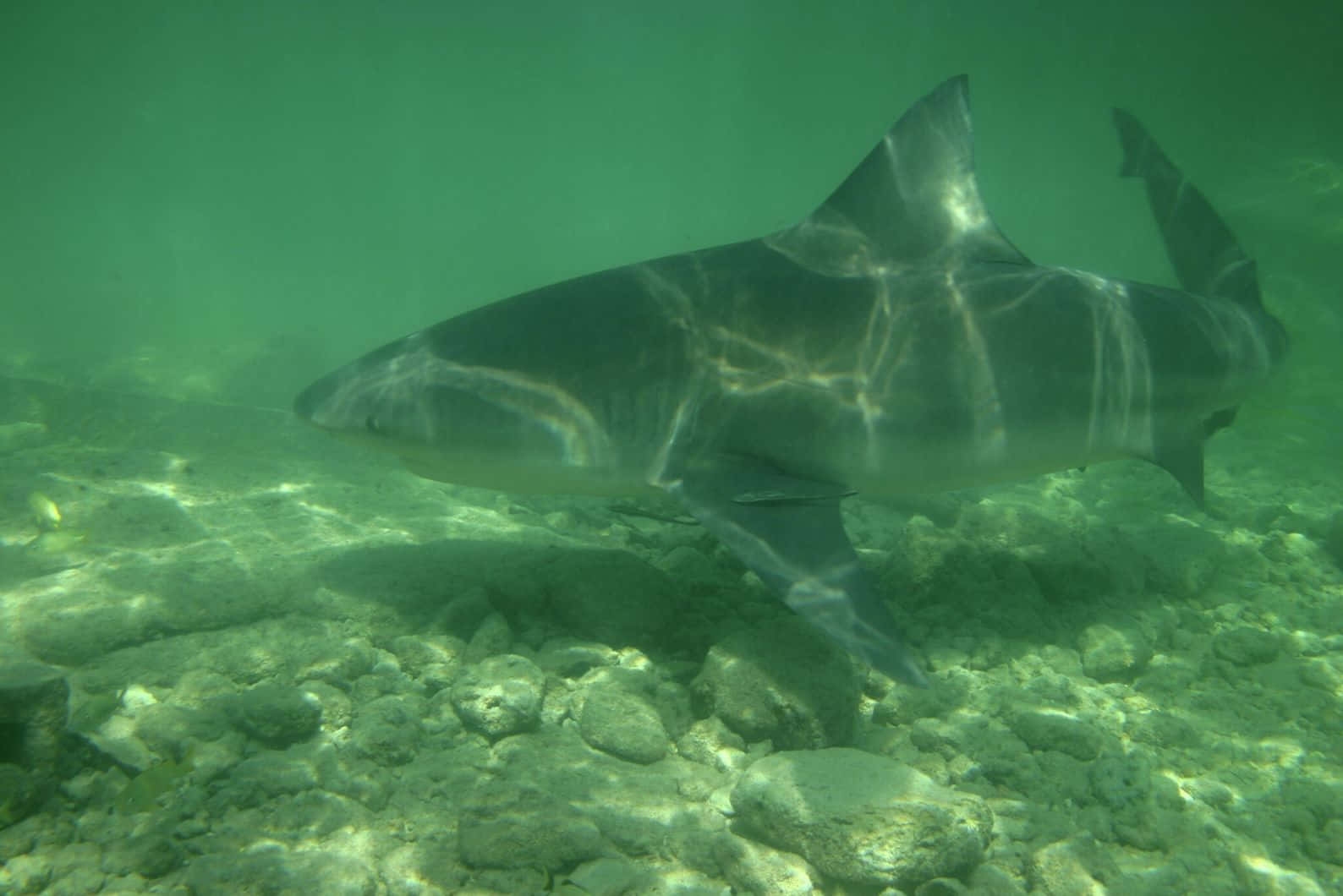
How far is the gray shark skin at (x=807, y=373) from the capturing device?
3904 millimetres

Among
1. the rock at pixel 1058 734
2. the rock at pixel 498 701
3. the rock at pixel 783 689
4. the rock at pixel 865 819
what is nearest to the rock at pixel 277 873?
the rock at pixel 498 701

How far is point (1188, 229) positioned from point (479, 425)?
21.4 ft

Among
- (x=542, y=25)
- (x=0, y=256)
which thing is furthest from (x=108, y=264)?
(x=542, y=25)

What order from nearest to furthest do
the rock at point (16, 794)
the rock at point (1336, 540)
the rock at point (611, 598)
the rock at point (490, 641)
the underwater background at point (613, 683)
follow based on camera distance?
the rock at point (16, 794) < the underwater background at point (613, 683) < the rock at point (490, 641) < the rock at point (611, 598) < the rock at point (1336, 540)

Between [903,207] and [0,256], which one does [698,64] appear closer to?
[903,207]

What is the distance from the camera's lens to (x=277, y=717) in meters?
3.06

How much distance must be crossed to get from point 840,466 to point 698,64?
5040cm

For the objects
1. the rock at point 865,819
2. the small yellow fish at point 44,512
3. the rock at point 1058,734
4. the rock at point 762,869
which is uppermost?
the small yellow fish at point 44,512

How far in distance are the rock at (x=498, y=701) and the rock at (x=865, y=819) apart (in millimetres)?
1024

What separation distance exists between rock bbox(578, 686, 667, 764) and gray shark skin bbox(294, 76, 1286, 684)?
2.96 ft

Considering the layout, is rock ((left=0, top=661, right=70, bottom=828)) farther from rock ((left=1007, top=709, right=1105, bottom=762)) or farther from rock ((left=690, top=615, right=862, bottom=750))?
rock ((left=1007, top=709, right=1105, bottom=762))

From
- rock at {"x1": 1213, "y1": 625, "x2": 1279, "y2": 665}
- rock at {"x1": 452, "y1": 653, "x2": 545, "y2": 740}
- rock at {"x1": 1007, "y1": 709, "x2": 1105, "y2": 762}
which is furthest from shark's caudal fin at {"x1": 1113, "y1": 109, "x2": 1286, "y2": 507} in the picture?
rock at {"x1": 452, "y1": 653, "x2": 545, "y2": 740}

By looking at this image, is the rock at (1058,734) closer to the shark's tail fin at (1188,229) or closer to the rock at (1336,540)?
the shark's tail fin at (1188,229)

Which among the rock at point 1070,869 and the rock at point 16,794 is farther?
the rock at point 1070,869
